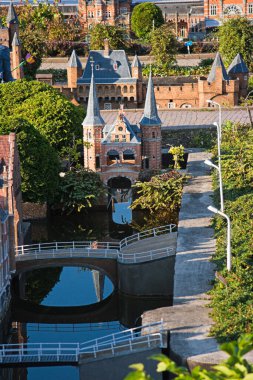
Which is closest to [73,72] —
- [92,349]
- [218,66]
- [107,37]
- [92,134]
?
[218,66]

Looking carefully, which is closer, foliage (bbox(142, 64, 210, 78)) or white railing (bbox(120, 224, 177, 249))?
white railing (bbox(120, 224, 177, 249))

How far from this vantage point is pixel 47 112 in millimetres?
76500

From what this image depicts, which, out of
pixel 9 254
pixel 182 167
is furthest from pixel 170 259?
pixel 182 167

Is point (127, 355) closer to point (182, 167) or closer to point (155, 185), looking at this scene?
point (155, 185)

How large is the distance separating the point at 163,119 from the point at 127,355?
52325mm

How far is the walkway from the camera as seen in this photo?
40.9m

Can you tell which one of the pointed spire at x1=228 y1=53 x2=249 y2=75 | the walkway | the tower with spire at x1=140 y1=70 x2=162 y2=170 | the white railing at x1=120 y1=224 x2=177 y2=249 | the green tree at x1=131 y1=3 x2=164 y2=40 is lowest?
the white railing at x1=120 y1=224 x2=177 y2=249

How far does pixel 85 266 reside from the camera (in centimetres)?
5684

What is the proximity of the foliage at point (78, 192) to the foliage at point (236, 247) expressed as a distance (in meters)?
8.19

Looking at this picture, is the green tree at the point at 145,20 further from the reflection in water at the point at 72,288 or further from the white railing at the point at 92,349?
the white railing at the point at 92,349

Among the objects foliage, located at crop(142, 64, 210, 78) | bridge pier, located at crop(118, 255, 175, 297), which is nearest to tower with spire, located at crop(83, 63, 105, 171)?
bridge pier, located at crop(118, 255, 175, 297)

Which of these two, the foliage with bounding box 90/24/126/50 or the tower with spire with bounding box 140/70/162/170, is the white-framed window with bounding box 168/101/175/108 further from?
the tower with spire with bounding box 140/70/162/170

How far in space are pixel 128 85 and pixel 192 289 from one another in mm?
55012

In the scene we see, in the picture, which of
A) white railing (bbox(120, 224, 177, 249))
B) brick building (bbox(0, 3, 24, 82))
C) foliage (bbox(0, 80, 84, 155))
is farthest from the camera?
brick building (bbox(0, 3, 24, 82))
